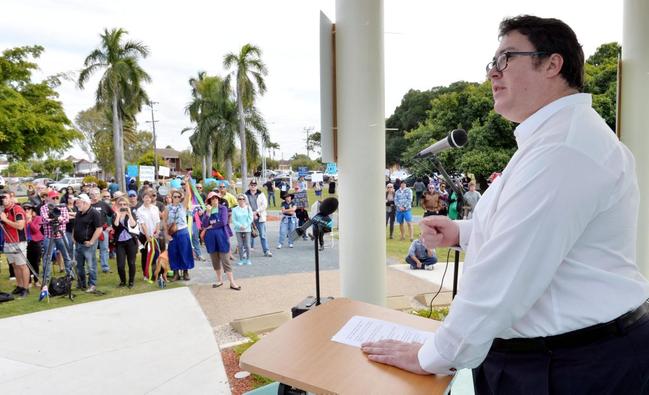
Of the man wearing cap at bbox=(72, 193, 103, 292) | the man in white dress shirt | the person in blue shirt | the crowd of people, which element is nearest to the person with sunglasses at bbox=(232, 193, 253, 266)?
the crowd of people

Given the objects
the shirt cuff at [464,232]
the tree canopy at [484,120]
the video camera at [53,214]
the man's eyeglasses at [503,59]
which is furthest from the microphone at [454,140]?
the tree canopy at [484,120]

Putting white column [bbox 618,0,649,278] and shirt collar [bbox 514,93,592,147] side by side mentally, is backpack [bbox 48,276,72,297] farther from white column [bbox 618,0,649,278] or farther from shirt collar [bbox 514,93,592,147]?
white column [bbox 618,0,649,278]

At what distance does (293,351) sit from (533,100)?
3.46 ft

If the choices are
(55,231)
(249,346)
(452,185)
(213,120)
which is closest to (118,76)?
(213,120)

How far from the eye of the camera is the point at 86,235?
739 centimetres

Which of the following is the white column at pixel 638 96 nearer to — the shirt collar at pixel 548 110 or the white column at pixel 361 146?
the white column at pixel 361 146

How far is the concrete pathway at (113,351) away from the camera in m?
3.76

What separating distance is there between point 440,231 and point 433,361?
1.84 ft

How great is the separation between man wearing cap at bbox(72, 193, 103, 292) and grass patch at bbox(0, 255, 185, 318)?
0.30 meters

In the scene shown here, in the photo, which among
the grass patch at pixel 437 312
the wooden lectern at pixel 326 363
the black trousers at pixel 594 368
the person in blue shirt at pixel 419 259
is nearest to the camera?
the black trousers at pixel 594 368

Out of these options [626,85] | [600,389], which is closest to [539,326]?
[600,389]

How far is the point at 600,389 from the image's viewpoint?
3.43 feet

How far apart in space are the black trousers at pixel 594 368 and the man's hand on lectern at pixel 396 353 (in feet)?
0.91

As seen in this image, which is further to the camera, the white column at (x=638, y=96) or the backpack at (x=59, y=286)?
the backpack at (x=59, y=286)
